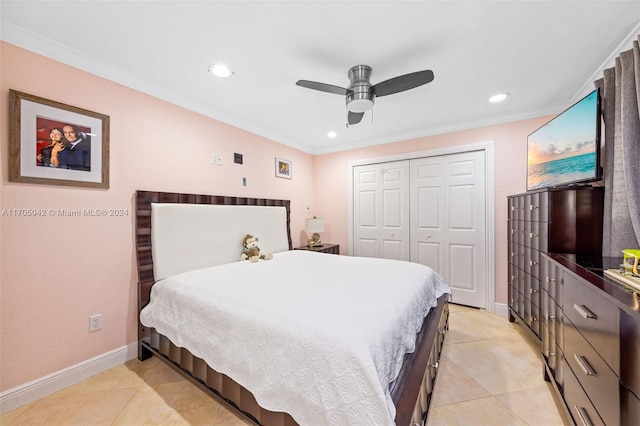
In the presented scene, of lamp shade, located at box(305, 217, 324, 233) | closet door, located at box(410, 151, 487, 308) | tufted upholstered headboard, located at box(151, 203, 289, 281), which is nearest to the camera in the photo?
tufted upholstered headboard, located at box(151, 203, 289, 281)

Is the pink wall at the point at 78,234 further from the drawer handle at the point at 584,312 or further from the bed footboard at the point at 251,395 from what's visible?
the drawer handle at the point at 584,312

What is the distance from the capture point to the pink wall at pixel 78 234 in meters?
1.60

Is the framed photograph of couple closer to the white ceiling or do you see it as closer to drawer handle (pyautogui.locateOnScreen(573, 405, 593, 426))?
the white ceiling

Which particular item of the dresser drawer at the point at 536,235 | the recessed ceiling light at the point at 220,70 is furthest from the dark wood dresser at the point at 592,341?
the recessed ceiling light at the point at 220,70

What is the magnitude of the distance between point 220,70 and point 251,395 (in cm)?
235

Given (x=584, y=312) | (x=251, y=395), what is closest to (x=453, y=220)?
(x=584, y=312)

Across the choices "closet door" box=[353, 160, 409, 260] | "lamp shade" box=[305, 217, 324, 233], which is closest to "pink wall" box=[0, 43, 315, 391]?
"lamp shade" box=[305, 217, 324, 233]

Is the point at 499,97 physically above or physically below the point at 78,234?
above

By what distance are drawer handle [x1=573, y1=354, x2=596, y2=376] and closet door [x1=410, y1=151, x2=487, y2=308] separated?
200cm

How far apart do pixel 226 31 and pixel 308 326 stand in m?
1.88

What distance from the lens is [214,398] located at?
1.57m

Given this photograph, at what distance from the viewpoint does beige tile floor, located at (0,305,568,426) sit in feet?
4.95

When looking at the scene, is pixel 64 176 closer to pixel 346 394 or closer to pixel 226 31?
pixel 226 31

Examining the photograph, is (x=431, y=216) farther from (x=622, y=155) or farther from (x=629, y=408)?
(x=629, y=408)
